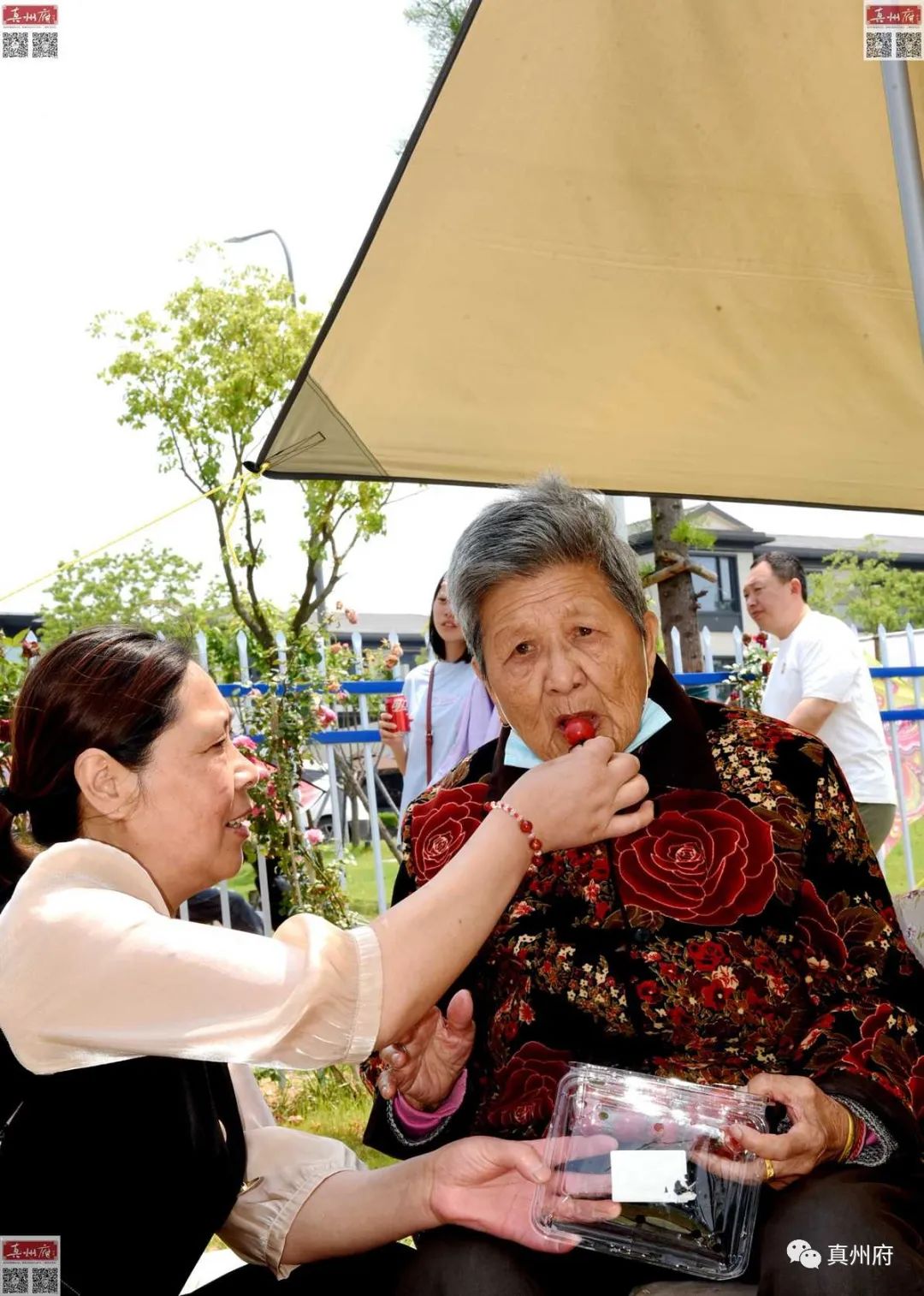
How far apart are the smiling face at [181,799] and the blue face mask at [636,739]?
65 centimetres

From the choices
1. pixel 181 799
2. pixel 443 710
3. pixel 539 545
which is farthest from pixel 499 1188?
pixel 443 710

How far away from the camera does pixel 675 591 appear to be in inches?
344

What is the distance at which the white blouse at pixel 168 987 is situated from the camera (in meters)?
1.73

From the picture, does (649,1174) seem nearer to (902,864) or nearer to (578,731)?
(578,731)

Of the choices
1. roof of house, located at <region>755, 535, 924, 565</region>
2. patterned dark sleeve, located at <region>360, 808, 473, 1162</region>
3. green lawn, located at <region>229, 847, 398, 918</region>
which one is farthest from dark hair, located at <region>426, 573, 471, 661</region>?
roof of house, located at <region>755, 535, 924, 565</region>

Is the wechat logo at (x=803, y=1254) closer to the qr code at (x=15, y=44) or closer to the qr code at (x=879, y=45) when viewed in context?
the qr code at (x=879, y=45)

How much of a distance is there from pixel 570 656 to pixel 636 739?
23 centimetres

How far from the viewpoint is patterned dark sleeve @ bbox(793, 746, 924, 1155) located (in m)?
2.00

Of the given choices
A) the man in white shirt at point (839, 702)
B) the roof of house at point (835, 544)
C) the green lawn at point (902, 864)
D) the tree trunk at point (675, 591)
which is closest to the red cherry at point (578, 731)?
the man in white shirt at point (839, 702)

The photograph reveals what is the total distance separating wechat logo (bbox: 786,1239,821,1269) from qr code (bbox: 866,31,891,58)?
249 cm

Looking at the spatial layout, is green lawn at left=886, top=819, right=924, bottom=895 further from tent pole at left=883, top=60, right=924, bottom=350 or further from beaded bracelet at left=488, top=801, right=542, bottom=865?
beaded bracelet at left=488, top=801, right=542, bottom=865

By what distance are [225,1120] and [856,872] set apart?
1264mm

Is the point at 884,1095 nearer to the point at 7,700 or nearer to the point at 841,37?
the point at 841,37

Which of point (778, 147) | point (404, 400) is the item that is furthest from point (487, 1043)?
point (778, 147)
